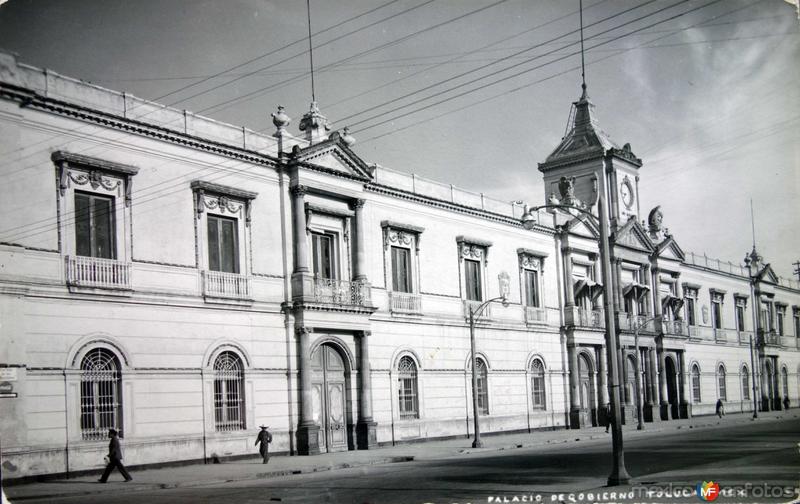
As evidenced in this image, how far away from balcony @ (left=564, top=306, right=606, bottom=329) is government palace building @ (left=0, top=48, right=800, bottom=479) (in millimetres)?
143

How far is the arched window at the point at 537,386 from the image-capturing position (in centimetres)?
4119

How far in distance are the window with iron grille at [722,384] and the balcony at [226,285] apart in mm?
41164

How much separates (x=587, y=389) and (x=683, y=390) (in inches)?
449

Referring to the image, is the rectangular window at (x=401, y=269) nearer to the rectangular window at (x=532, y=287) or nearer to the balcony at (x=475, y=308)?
the balcony at (x=475, y=308)

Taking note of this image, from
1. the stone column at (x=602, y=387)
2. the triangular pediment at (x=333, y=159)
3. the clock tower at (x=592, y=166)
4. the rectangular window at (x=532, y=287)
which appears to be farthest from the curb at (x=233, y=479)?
the clock tower at (x=592, y=166)

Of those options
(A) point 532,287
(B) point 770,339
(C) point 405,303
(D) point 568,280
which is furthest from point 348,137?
(B) point 770,339

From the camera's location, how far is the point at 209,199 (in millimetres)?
26969

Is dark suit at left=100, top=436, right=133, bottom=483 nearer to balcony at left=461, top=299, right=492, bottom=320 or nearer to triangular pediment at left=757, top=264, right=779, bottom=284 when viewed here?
balcony at left=461, top=299, right=492, bottom=320

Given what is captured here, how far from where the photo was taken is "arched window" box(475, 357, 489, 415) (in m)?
37.7

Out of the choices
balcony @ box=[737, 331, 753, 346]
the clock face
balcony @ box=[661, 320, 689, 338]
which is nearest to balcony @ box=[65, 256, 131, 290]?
the clock face

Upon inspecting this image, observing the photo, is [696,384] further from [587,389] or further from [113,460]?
[113,460]

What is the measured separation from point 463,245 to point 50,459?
20.4 metres

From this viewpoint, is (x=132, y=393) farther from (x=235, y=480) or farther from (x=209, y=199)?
(x=209, y=199)

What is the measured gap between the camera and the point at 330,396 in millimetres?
30500
